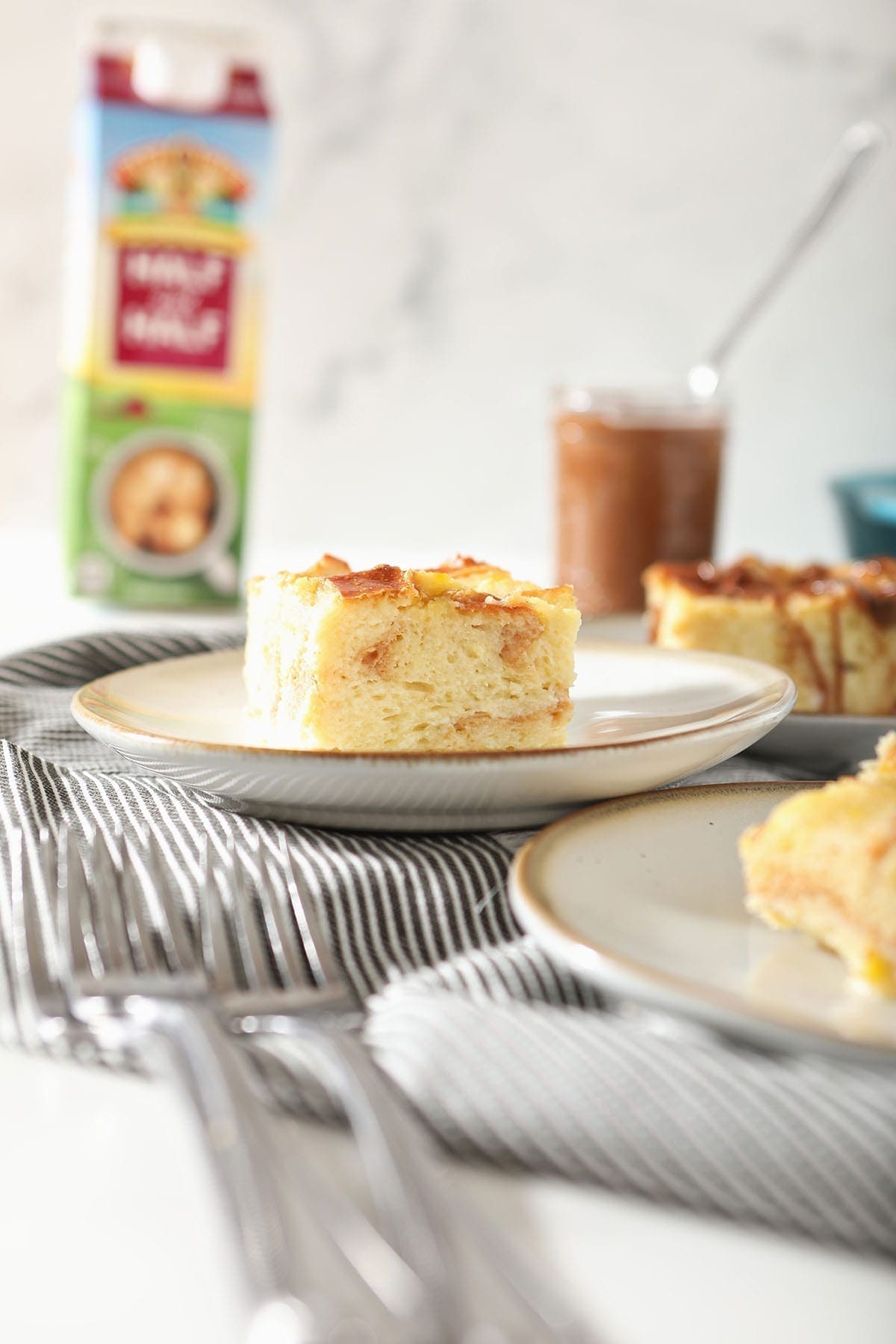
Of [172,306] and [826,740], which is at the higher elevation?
[172,306]

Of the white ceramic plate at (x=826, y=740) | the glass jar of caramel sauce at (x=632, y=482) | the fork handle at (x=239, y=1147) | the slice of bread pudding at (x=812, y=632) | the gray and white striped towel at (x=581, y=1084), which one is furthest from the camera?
the glass jar of caramel sauce at (x=632, y=482)

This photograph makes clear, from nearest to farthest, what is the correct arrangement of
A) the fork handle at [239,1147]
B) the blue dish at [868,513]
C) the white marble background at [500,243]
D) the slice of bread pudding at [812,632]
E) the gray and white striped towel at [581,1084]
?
the fork handle at [239,1147]
the gray and white striped towel at [581,1084]
the slice of bread pudding at [812,632]
the blue dish at [868,513]
the white marble background at [500,243]

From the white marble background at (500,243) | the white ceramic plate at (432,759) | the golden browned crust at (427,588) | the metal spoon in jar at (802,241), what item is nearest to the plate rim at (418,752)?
the white ceramic plate at (432,759)

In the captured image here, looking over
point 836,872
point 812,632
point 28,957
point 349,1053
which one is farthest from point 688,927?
point 812,632

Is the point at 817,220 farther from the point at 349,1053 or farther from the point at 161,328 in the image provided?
the point at 349,1053

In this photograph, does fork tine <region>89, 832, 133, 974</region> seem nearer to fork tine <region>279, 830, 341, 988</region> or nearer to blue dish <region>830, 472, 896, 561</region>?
fork tine <region>279, 830, 341, 988</region>

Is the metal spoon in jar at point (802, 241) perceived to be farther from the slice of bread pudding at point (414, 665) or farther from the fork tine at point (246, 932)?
the fork tine at point (246, 932)
